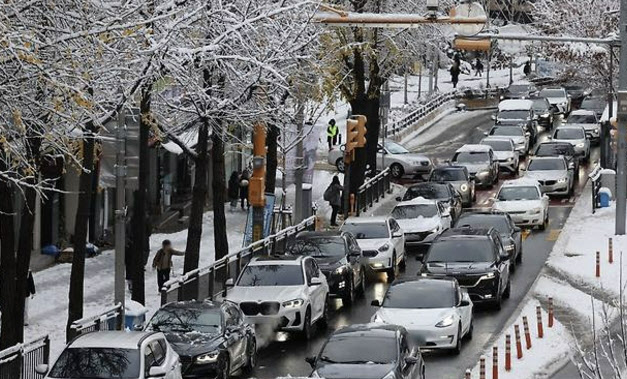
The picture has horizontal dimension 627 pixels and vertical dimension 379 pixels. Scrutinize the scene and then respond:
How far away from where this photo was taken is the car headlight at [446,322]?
2762 centimetres

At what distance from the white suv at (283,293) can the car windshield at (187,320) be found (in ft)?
10.2

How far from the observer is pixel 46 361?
928 inches

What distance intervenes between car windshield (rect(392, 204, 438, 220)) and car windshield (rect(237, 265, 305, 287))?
1304cm

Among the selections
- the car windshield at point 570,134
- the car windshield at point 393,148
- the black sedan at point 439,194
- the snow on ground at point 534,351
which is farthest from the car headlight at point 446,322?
the car windshield at point 570,134

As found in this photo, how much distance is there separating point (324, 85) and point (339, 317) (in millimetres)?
9990

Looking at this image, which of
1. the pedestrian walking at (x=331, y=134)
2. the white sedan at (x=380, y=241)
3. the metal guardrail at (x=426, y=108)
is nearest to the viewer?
the white sedan at (x=380, y=241)

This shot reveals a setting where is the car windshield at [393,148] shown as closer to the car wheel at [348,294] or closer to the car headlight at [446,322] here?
the car wheel at [348,294]

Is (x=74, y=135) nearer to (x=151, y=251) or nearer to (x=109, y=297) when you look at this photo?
(x=109, y=297)

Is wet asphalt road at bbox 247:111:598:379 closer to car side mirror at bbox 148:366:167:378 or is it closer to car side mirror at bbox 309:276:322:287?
car side mirror at bbox 309:276:322:287

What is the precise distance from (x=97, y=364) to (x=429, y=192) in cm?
2717

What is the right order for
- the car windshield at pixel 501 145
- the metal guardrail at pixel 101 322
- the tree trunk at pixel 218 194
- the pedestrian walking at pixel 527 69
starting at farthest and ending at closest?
the pedestrian walking at pixel 527 69 < the car windshield at pixel 501 145 < the tree trunk at pixel 218 194 < the metal guardrail at pixel 101 322

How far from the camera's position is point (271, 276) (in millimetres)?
30516

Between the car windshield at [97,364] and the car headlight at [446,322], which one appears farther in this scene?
the car headlight at [446,322]

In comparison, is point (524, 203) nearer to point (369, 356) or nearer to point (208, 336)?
point (208, 336)
